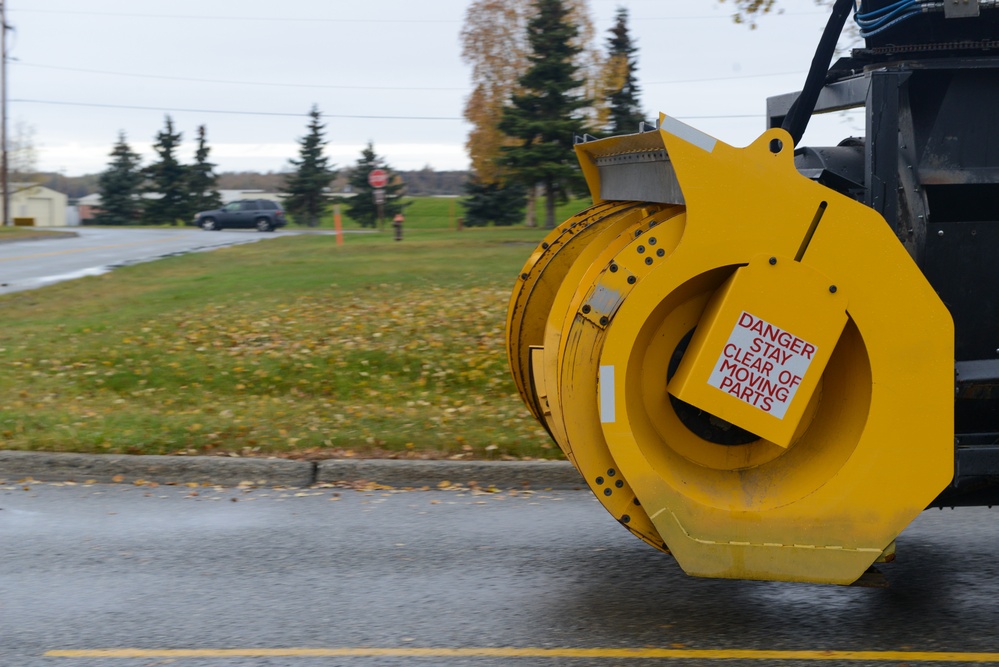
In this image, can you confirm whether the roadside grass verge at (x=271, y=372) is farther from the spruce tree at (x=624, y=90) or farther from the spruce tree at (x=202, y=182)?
the spruce tree at (x=202, y=182)

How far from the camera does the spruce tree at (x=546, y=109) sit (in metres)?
40.7

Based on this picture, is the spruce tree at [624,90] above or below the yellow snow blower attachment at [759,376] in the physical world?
above

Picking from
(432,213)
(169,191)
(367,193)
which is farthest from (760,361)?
(432,213)

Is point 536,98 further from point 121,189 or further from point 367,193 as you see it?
point 121,189

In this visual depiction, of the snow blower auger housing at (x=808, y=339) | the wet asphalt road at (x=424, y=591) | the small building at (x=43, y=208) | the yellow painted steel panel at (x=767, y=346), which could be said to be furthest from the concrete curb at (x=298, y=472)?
the small building at (x=43, y=208)

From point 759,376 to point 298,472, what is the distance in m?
3.96

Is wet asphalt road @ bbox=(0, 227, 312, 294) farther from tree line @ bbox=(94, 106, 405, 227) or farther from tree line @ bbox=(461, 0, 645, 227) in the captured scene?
tree line @ bbox=(94, 106, 405, 227)

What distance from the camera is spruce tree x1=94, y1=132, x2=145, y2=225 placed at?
6862 centimetres

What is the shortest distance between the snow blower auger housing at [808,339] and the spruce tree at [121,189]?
68.9 m

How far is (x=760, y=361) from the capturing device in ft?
12.9

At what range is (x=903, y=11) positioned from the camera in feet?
14.1

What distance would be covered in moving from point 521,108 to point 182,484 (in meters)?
35.8

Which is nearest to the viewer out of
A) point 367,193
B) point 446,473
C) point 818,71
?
point 818,71

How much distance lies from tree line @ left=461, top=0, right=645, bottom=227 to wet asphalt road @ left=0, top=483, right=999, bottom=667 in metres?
33.0
